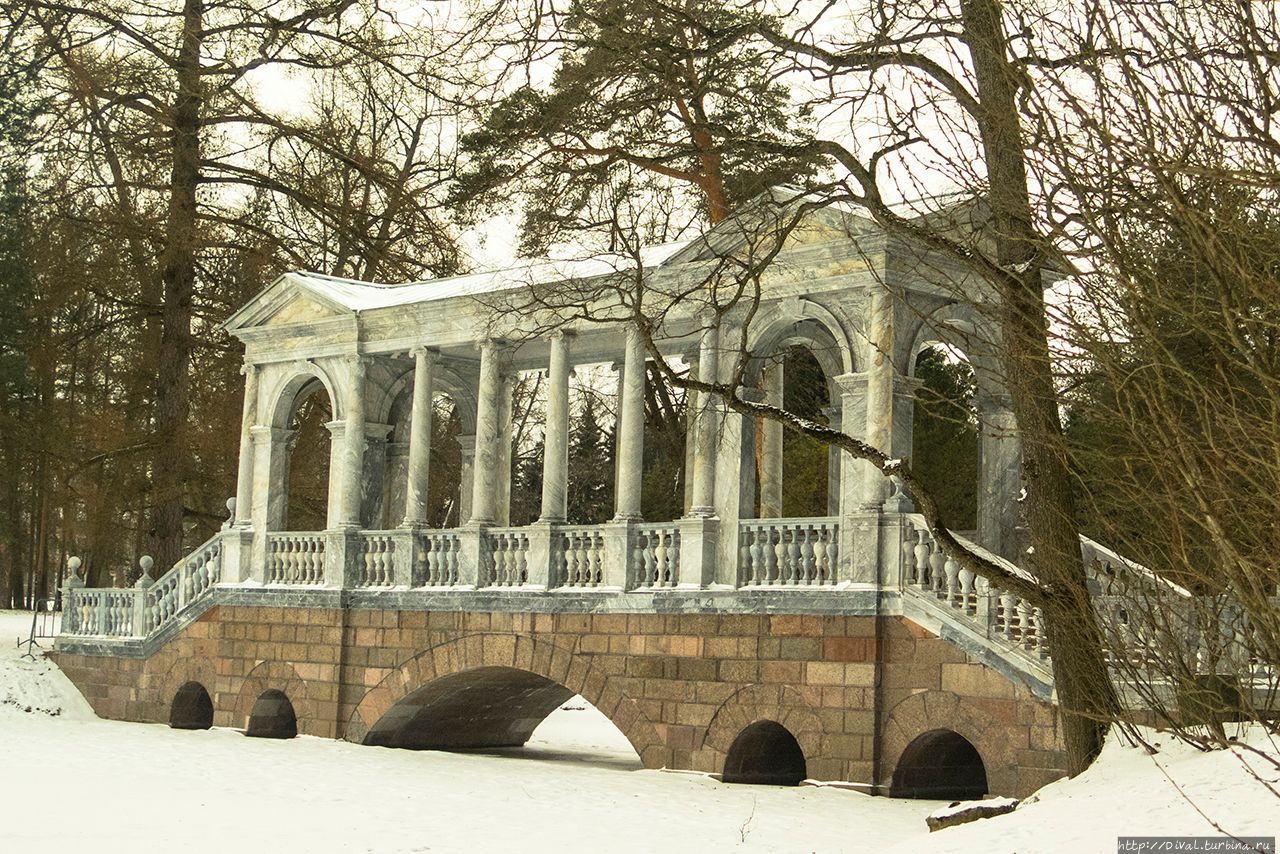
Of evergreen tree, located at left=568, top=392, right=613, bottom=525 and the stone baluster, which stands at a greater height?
evergreen tree, located at left=568, top=392, right=613, bottom=525

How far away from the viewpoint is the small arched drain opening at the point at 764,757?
17734 millimetres

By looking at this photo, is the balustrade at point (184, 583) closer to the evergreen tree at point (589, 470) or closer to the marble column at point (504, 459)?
the marble column at point (504, 459)

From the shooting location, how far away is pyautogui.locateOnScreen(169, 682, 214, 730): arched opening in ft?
78.6

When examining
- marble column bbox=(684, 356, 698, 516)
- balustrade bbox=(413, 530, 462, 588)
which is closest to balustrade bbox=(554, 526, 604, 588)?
marble column bbox=(684, 356, 698, 516)

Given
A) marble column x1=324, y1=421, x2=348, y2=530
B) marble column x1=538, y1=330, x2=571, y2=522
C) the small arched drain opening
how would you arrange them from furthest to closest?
marble column x1=324, y1=421, x2=348, y2=530
marble column x1=538, y1=330, x2=571, y2=522
the small arched drain opening

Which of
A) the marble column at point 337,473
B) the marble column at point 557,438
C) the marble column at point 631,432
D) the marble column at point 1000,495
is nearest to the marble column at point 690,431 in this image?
the marble column at point 631,432

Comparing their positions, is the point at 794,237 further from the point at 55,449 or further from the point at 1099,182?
the point at 55,449

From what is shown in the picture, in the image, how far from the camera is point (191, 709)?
24.4 metres

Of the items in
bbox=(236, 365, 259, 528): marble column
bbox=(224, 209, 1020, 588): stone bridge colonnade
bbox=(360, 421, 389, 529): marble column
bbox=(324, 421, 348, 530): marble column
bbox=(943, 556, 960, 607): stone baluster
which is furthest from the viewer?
bbox=(236, 365, 259, 528): marble column

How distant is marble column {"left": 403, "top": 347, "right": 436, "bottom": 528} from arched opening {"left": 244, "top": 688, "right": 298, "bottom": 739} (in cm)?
314

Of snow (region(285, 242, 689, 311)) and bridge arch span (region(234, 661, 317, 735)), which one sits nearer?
snow (region(285, 242, 689, 311))

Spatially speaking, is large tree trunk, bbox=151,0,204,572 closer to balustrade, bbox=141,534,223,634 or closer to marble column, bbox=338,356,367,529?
balustrade, bbox=141,534,223,634

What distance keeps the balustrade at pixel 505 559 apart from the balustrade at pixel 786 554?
10.4 feet

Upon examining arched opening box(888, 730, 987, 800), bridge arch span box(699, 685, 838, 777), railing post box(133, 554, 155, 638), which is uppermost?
railing post box(133, 554, 155, 638)
